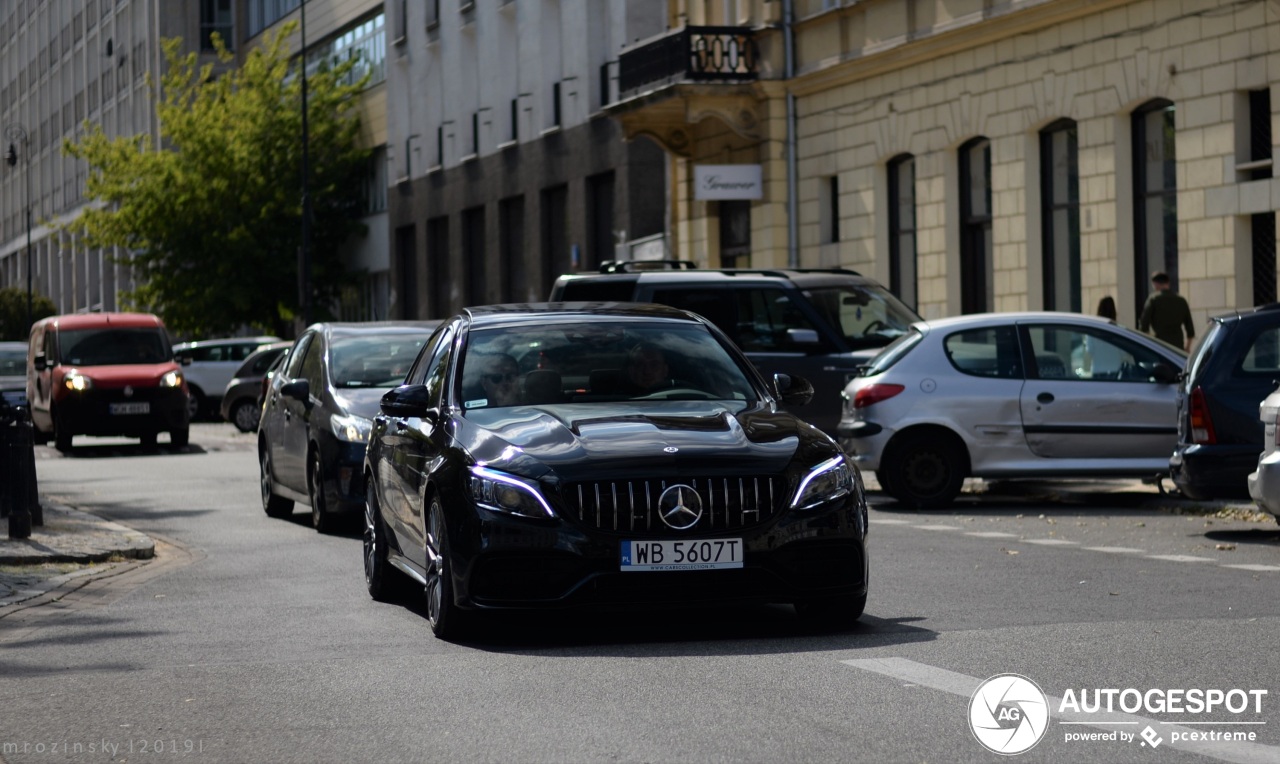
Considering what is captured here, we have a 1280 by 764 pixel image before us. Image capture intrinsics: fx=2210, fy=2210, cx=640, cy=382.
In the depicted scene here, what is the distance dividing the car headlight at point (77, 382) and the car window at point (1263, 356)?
21143mm

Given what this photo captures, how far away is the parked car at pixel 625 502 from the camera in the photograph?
360 inches

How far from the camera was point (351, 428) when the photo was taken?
627 inches

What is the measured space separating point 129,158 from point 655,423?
56681 mm

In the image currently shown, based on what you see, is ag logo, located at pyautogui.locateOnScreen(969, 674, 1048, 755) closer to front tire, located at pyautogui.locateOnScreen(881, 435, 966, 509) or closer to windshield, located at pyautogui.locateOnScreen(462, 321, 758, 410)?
windshield, located at pyautogui.locateOnScreen(462, 321, 758, 410)

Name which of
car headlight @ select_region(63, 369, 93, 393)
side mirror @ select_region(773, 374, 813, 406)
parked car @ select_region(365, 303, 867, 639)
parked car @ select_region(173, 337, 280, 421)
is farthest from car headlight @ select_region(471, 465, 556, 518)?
parked car @ select_region(173, 337, 280, 421)

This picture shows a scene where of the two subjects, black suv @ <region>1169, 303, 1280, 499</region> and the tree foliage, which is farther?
the tree foliage

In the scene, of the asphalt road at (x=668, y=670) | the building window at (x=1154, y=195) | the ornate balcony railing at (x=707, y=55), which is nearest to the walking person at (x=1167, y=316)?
the building window at (x=1154, y=195)

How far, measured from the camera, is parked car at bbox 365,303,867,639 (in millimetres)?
9148

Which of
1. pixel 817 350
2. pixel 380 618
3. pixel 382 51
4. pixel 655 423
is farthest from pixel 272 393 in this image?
pixel 382 51

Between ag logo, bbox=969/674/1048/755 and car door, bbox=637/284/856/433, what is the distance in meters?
13.3

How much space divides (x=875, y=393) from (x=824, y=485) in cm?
875

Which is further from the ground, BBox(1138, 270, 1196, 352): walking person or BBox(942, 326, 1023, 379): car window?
BBox(1138, 270, 1196, 352): walking person

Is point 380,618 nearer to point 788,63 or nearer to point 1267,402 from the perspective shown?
point 1267,402

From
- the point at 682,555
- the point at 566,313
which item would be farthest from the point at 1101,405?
the point at 682,555
